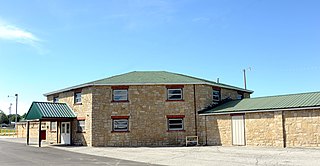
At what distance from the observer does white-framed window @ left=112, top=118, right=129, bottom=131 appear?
28.3m

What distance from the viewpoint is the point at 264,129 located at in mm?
24000

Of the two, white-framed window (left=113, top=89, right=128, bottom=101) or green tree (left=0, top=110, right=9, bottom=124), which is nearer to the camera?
white-framed window (left=113, top=89, right=128, bottom=101)

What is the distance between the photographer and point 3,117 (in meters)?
128

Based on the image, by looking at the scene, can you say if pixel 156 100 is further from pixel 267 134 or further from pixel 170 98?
pixel 267 134

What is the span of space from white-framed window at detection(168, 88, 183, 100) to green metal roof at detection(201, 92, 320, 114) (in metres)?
2.54

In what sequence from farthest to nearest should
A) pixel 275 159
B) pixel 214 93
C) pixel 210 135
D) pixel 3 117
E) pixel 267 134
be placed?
1. pixel 3 117
2. pixel 214 93
3. pixel 210 135
4. pixel 267 134
5. pixel 275 159

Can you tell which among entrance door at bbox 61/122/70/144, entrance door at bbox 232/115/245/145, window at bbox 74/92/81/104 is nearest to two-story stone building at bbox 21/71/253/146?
window at bbox 74/92/81/104

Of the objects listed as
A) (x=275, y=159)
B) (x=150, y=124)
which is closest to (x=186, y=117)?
(x=150, y=124)

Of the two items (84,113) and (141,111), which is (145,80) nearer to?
(141,111)

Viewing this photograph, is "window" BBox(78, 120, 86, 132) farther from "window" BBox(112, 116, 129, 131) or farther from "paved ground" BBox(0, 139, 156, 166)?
"paved ground" BBox(0, 139, 156, 166)

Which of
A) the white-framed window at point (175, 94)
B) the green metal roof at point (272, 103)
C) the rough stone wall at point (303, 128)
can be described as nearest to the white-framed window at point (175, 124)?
the white-framed window at point (175, 94)

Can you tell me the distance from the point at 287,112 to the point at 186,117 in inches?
339

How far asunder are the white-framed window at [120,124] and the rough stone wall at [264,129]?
9803 mm

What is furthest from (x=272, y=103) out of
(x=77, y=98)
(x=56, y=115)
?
(x=56, y=115)
